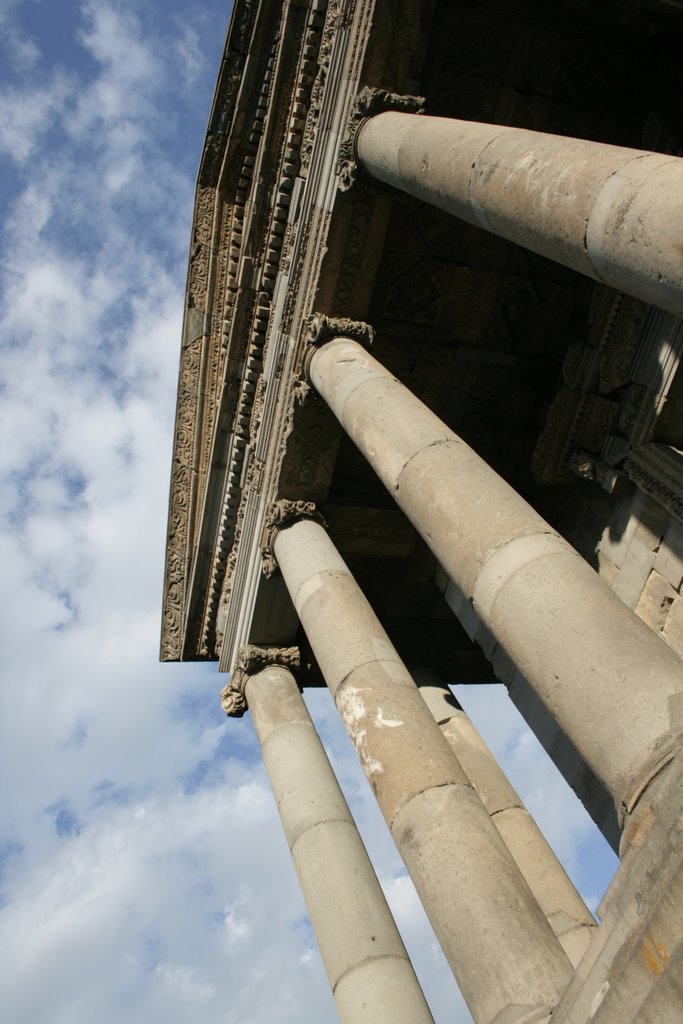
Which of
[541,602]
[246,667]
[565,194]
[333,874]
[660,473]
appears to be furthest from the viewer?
[246,667]

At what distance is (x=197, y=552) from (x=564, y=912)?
23.8 ft

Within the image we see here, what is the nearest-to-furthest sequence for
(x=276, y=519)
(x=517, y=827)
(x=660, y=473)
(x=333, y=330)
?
(x=660, y=473)
(x=333, y=330)
(x=517, y=827)
(x=276, y=519)

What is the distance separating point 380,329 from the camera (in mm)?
10805

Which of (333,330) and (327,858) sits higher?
(333,330)

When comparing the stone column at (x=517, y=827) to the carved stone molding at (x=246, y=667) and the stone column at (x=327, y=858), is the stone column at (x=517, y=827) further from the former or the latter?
the carved stone molding at (x=246, y=667)

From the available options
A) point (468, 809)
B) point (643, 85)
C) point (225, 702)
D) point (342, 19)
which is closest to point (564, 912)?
point (468, 809)

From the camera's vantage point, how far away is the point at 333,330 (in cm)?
1007

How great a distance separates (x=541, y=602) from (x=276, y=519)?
6.03 m

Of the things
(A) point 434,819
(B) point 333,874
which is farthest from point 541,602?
(B) point 333,874

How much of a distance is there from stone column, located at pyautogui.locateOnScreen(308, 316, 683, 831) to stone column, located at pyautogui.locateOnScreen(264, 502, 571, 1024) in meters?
1.98

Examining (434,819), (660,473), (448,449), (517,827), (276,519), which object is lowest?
(517,827)

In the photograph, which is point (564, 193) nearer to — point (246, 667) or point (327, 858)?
point (327, 858)

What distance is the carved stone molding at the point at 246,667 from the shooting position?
11.9 meters

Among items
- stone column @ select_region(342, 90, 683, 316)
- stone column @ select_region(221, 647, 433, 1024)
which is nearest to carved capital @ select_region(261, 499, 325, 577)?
stone column @ select_region(221, 647, 433, 1024)
